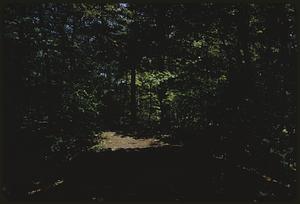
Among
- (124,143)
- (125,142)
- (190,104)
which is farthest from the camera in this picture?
(190,104)

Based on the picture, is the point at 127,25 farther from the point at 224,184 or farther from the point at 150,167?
the point at 224,184

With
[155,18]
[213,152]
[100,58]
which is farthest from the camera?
[100,58]

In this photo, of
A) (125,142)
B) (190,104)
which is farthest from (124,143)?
(190,104)

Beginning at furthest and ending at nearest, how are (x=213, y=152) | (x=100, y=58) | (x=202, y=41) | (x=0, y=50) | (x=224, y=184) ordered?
(x=100, y=58) → (x=202, y=41) → (x=213, y=152) → (x=224, y=184) → (x=0, y=50)

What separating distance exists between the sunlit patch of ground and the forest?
127 millimetres

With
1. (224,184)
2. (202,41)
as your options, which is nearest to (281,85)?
(224,184)

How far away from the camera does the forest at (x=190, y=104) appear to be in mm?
10953

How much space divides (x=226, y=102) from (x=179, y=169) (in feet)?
9.65

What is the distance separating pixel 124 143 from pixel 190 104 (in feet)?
12.6

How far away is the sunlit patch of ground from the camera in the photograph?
1693 centimetres

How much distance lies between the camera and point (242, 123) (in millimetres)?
12578

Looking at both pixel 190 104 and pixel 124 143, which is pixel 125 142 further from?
pixel 190 104

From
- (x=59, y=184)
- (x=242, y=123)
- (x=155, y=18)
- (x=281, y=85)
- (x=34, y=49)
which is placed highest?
(x=155, y=18)

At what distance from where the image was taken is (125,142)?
60.1 feet
